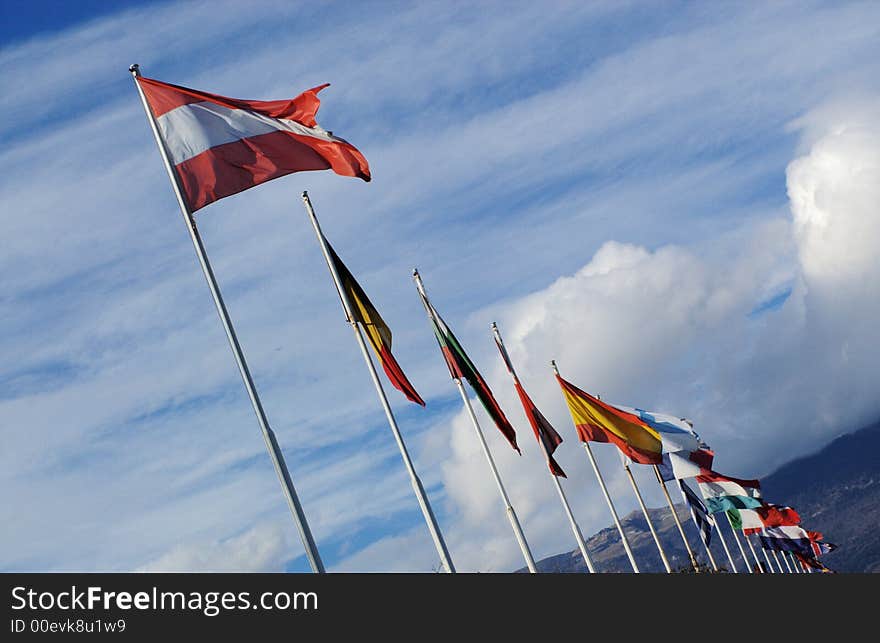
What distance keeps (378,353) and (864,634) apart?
43.2 ft

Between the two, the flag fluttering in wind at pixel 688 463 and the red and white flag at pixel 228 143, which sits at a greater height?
the red and white flag at pixel 228 143

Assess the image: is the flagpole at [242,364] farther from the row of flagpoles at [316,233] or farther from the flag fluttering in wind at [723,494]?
the flag fluttering in wind at [723,494]

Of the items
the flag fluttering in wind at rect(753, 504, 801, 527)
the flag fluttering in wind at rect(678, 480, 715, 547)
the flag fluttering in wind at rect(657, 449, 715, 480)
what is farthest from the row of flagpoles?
the flag fluttering in wind at rect(753, 504, 801, 527)

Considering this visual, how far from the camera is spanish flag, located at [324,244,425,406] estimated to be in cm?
2658

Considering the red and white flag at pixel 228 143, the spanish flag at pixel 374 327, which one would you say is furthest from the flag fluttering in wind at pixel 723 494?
the red and white flag at pixel 228 143

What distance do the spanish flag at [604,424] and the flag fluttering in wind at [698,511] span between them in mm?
15317

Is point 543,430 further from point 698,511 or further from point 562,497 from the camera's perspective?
point 698,511

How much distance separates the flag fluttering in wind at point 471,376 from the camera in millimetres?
33406

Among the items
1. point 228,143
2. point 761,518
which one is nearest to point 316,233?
point 228,143

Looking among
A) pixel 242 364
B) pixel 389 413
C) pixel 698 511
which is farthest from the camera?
pixel 698 511

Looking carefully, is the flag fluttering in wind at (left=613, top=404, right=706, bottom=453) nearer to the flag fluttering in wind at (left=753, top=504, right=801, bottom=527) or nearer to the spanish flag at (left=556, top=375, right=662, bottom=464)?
the spanish flag at (left=556, top=375, right=662, bottom=464)

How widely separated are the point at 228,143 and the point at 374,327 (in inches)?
302

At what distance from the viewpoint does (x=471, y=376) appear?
33.8 m

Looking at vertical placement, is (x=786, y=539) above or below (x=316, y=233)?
below
